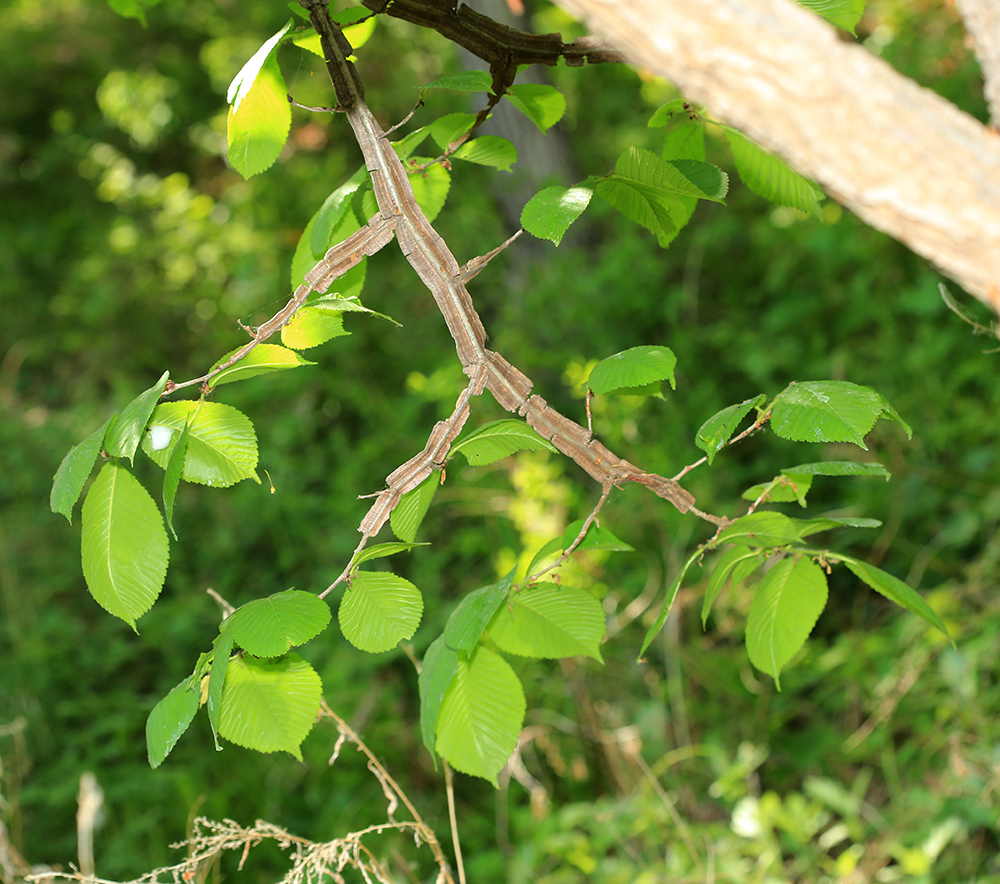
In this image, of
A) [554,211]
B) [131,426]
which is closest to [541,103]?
[554,211]

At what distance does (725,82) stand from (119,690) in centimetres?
305

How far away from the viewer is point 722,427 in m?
0.73

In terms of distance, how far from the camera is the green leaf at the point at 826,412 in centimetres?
70

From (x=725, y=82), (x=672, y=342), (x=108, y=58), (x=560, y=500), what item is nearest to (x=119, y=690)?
(x=560, y=500)

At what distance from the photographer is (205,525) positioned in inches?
139

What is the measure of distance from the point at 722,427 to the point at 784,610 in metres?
0.20

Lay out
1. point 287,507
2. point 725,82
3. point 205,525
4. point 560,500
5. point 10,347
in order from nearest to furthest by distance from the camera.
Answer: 1. point 725,82
2. point 560,500
3. point 287,507
4. point 205,525
5. point 10,347

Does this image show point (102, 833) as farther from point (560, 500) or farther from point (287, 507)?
point (560, 500)

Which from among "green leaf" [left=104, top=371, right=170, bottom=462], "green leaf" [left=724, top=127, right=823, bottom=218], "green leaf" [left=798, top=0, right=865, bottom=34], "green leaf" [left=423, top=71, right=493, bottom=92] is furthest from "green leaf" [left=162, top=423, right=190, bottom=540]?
"green leaf" [left=798, top=0, right=865, bottom=34]

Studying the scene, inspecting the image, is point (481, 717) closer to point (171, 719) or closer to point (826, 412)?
point (171, 719)

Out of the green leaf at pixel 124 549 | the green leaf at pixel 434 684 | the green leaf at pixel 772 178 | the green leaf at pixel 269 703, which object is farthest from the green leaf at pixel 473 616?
the green leaf at pixel 772 178

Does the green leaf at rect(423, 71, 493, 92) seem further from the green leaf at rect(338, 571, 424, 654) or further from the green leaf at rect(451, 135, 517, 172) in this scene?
the green leaf at rect(338, 571, 424, 654)

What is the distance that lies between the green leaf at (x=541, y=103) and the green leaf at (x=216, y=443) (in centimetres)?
48

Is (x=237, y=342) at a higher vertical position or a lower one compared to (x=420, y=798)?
lower
